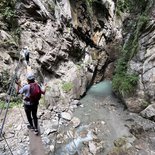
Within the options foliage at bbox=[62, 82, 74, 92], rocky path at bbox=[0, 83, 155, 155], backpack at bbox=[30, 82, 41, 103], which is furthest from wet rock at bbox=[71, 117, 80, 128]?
backpack at bbox=[30, 82, 41, 103]

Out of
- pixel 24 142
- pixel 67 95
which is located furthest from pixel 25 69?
pixel 24 142

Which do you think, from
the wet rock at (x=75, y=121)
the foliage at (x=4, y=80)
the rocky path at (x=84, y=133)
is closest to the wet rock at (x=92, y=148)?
the rocky path at (x=84, y=133)

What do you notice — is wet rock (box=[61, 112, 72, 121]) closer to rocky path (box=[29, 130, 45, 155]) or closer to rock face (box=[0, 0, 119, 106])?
rock face (box=[0, 0, 119, 106])

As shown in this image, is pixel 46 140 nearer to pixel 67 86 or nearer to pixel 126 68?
pixel 67 86

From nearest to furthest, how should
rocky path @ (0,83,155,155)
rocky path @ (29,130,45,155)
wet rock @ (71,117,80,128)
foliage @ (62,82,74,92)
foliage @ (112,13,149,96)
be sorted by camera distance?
rocky path @ (29,130,45,155), rocky path @ (0,83,155,155), wet rock @ (71,117,80,128), foliage @ (112,13,149,96), foliage @ (62,82,74,92)

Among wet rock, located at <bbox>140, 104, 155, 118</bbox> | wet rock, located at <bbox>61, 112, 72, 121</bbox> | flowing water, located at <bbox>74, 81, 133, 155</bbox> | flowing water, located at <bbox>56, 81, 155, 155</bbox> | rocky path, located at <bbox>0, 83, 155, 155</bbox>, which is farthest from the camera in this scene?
wet rock, located at <bbox>140, 104, 155, 118</bbox>

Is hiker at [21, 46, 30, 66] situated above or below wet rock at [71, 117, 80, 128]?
above

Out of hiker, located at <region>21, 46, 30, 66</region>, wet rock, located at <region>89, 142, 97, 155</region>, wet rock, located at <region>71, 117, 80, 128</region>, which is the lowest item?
wet rock, located at <region>89, 142, 97, 155</region>

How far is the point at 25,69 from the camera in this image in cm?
1005

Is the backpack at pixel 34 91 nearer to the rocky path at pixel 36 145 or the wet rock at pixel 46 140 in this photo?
the rocky path at pixel 36 145

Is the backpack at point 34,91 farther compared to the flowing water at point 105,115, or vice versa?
the flowing water at point 105,115

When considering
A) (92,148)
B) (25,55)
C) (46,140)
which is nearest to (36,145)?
(46,140)

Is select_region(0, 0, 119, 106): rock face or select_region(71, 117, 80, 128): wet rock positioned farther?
select_region(0, 0, 119, 106): rock face

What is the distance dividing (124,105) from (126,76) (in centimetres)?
156
